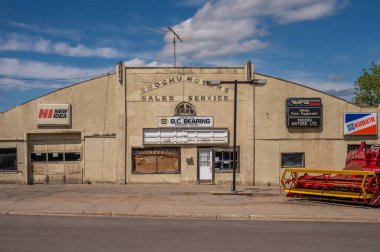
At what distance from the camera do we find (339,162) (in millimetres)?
25516

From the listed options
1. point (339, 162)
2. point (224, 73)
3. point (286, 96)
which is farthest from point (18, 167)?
point (339, 162)

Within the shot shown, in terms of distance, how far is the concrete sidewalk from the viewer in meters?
15.3

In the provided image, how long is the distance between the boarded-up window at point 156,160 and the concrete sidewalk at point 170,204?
1.94 meters

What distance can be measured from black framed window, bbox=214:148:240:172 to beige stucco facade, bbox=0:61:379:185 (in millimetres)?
89

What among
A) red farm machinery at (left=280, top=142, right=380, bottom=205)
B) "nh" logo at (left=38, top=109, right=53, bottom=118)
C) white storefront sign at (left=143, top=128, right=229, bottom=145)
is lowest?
red farm machinery at (left=280, top=142, right=380, bottom=205)

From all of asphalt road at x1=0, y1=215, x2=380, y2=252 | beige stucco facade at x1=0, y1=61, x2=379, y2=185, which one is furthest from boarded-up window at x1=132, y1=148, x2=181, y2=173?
asphalt road at x1=0, y1=215, x2=380, y2=252

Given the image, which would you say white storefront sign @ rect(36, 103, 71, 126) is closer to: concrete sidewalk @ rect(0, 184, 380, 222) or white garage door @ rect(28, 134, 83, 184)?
white garage door @ rect(28, 134, 83, 184)

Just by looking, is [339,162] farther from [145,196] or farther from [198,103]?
[145,196]

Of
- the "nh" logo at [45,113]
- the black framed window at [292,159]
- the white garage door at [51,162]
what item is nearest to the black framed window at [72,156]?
the white garage door at [51,162]

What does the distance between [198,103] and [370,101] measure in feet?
102

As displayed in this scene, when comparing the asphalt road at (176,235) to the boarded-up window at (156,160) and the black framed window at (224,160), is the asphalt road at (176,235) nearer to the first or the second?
the boarded-up window at (156,160)

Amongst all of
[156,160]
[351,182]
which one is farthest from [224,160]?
[351,182]

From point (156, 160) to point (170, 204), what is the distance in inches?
309

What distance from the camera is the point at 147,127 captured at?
25.2 metres
